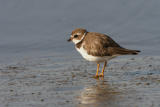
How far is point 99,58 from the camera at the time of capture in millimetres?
10984

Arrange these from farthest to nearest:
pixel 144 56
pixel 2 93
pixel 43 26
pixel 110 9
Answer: pixel 110 9 < pixel 43 26 < pixel 144 56 < pixel 2 93

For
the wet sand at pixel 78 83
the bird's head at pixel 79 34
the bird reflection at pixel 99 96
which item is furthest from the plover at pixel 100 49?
the bird reflection at pixel 99 96

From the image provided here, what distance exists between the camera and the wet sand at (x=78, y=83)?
25.4 ft

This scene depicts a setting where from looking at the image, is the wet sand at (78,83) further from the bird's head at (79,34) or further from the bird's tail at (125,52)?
the bird's head at (79,34)

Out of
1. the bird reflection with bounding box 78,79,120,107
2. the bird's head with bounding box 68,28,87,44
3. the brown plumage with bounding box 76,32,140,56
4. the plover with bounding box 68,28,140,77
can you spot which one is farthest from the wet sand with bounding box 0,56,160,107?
the bird's head with bounding box 68,28,87,44

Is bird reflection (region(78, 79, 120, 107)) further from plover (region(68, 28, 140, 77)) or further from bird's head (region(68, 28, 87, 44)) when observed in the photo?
bird's head (region(68, 28, 87, 44))

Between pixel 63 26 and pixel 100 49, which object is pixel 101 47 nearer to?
pixel 100 49

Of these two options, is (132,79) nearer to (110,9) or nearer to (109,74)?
(109,74)

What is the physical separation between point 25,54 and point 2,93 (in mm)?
5513

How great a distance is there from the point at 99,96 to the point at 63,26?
9.13 meters

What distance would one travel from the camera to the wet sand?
305 inches

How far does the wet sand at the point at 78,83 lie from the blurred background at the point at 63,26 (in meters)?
1.71

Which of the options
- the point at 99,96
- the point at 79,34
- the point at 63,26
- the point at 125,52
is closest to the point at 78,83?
the point at 99,96

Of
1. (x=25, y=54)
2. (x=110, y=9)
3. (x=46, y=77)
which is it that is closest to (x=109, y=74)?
(x=46, y=77)
